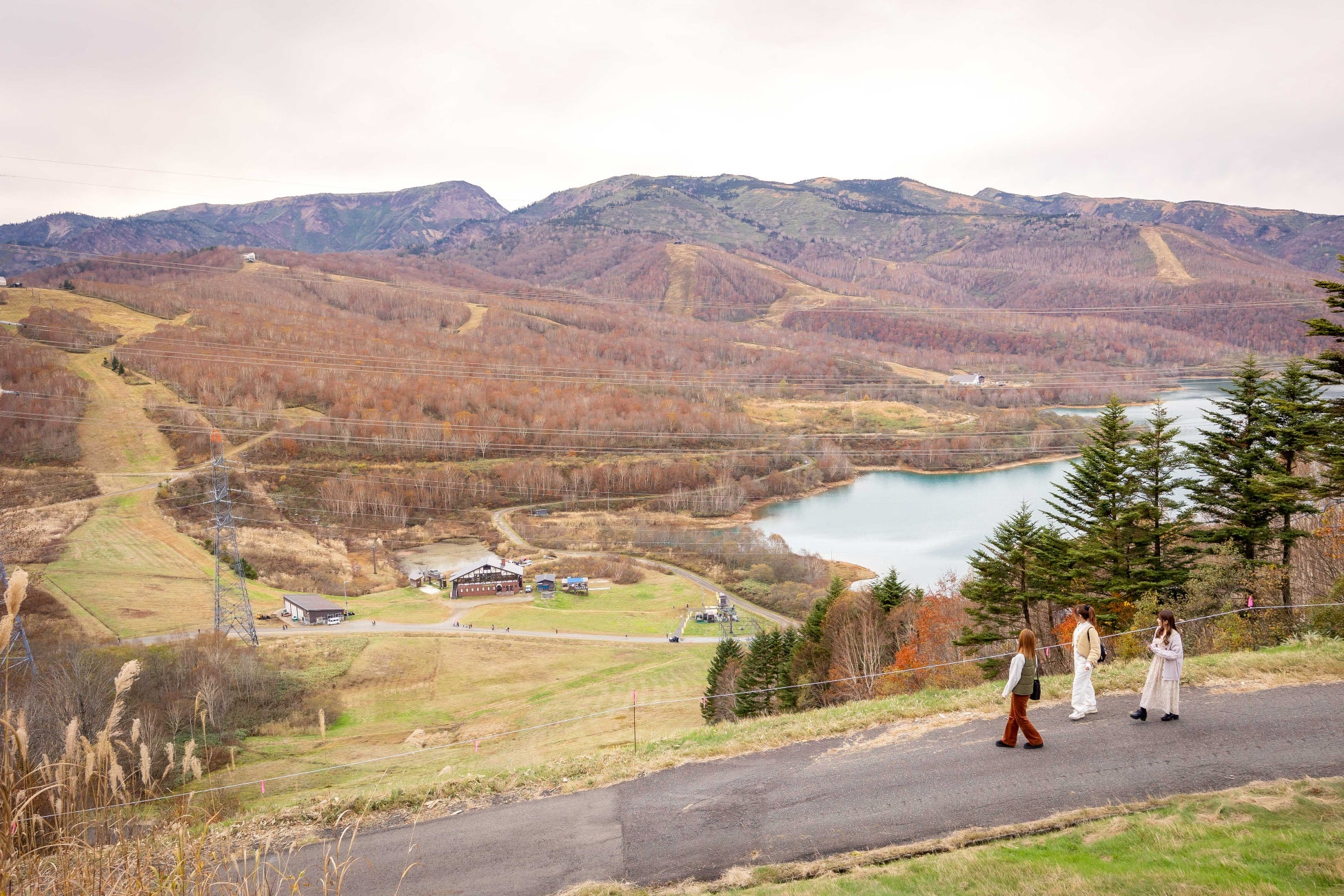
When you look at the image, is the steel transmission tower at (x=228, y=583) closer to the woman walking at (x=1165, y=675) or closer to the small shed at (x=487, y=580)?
the small shed at (x=487, y=580)

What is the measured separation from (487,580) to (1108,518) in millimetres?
40164

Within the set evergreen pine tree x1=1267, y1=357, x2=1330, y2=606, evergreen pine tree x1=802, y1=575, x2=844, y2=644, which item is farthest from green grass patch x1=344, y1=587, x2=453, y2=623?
evergreen pine tree x1=1267, y1=357, x2=1330, y2=606

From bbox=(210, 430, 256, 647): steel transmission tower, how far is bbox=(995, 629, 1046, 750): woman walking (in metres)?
29.3

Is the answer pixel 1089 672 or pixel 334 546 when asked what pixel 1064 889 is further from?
pixel 334 546

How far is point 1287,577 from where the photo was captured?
17031 mm

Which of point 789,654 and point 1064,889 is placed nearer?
point 1064,889

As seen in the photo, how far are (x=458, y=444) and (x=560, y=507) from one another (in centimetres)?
1770

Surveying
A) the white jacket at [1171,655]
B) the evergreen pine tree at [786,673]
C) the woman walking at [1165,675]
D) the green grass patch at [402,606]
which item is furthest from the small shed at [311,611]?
the white jacket at [1171,655]

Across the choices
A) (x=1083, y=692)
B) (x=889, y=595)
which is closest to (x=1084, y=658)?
(x=1083, y=692)

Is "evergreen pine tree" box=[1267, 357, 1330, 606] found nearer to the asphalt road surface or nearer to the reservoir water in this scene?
the asphalt road surface

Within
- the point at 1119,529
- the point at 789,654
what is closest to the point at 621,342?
the point at 789,654

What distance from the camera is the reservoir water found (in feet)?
198

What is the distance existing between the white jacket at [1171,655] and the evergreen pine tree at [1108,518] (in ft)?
38.3

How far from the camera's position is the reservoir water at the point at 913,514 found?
198 ft
